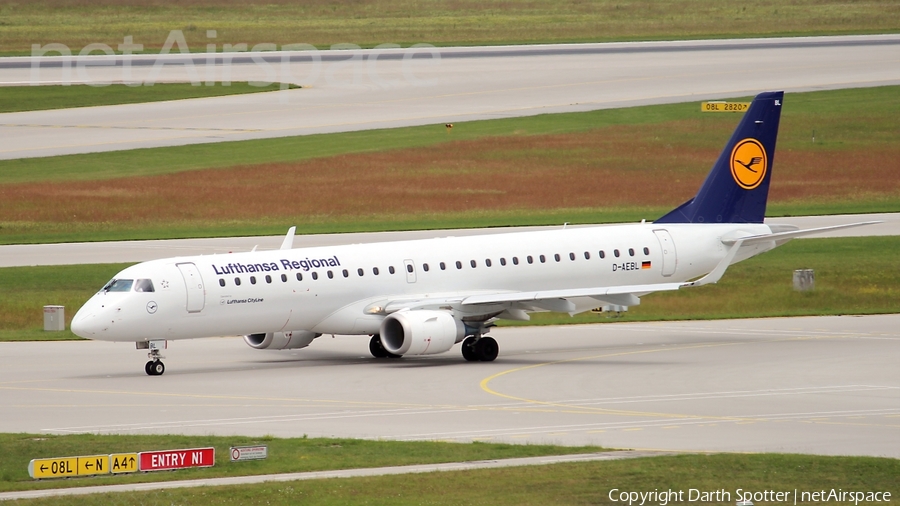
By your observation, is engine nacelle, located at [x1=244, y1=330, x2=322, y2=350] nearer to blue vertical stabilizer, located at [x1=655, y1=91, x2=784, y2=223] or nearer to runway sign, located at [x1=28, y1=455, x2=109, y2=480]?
blue vertical stabilizer, located at [x1=655, y1=91, x2=784, y2=223]

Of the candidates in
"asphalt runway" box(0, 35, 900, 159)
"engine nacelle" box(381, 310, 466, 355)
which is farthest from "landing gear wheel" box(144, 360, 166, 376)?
"asphalt runway" box(0, 35, 900, 159)

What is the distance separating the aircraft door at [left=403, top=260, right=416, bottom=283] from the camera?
43.1m

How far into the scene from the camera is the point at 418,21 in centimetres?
14350

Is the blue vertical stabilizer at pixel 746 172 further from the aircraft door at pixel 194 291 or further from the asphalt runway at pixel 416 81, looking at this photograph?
the asphalt runway at pixel 416 81

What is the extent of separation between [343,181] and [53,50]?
5215cm

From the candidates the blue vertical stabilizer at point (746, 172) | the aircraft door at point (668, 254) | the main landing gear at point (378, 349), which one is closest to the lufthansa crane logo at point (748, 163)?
the blue vertical stabilizer at point (746, 172)

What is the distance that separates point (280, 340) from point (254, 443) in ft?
47.3

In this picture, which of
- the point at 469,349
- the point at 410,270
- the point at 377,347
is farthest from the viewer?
the point at 377,347

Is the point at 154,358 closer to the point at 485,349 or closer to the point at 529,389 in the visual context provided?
the point at 485,349

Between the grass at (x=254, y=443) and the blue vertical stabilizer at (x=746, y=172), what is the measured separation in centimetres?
2170

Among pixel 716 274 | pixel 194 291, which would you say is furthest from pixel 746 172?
pixel 194 291

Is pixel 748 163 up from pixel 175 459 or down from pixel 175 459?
up

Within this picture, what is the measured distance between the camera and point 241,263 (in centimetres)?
4091

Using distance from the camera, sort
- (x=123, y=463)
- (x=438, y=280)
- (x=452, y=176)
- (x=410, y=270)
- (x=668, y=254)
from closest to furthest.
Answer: (x=123, y=463) → (x=410, y=270) → (x=438, y=280) → (x=668, y=254) → (x=452, y=176)
